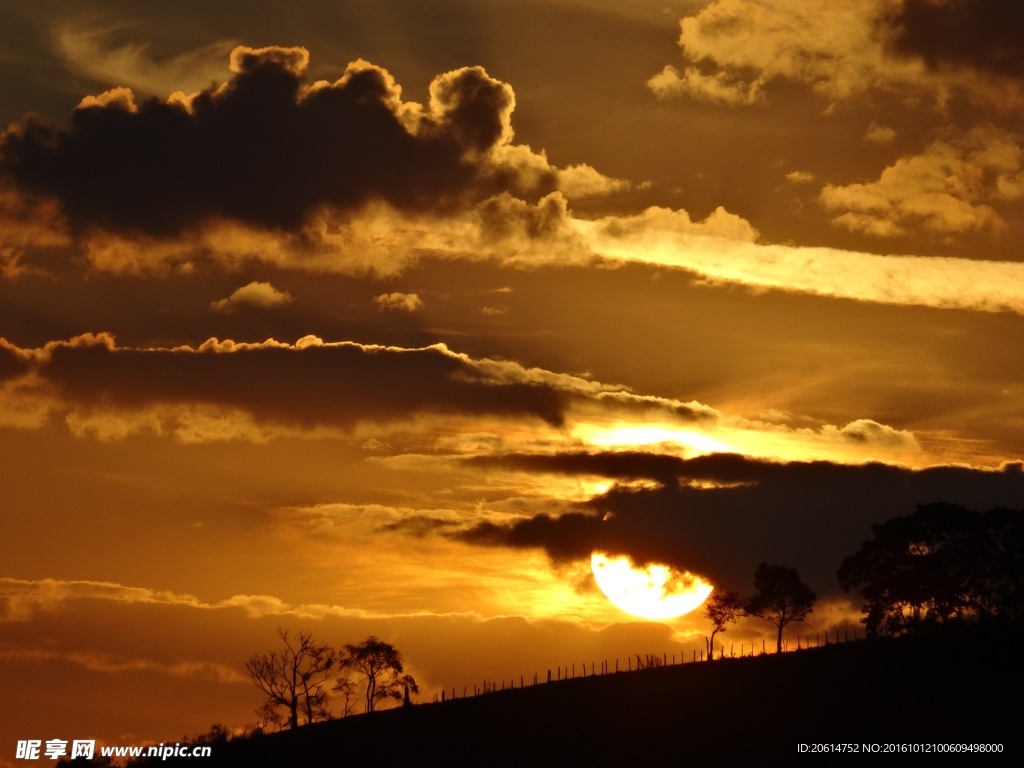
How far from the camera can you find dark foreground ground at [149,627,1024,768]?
139875 millimetres

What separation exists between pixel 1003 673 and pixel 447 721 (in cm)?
6060

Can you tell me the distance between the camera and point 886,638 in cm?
17550

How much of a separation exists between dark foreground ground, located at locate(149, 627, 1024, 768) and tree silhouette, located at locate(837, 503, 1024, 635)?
8.22m

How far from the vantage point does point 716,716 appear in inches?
5989

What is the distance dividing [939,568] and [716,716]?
42.0m

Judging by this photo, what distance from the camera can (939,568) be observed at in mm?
178875

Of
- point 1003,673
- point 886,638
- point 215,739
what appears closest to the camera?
point 1003,673

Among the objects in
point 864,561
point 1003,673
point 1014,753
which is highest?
point 864,561

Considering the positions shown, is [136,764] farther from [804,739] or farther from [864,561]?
[864,561]

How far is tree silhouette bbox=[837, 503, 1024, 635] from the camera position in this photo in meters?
178

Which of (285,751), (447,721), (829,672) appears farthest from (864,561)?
(285,751)

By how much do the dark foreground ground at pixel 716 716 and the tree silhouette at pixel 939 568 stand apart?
8223 millimetres

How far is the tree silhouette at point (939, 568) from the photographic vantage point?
177750 millimetres

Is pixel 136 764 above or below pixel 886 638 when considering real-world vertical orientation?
below
